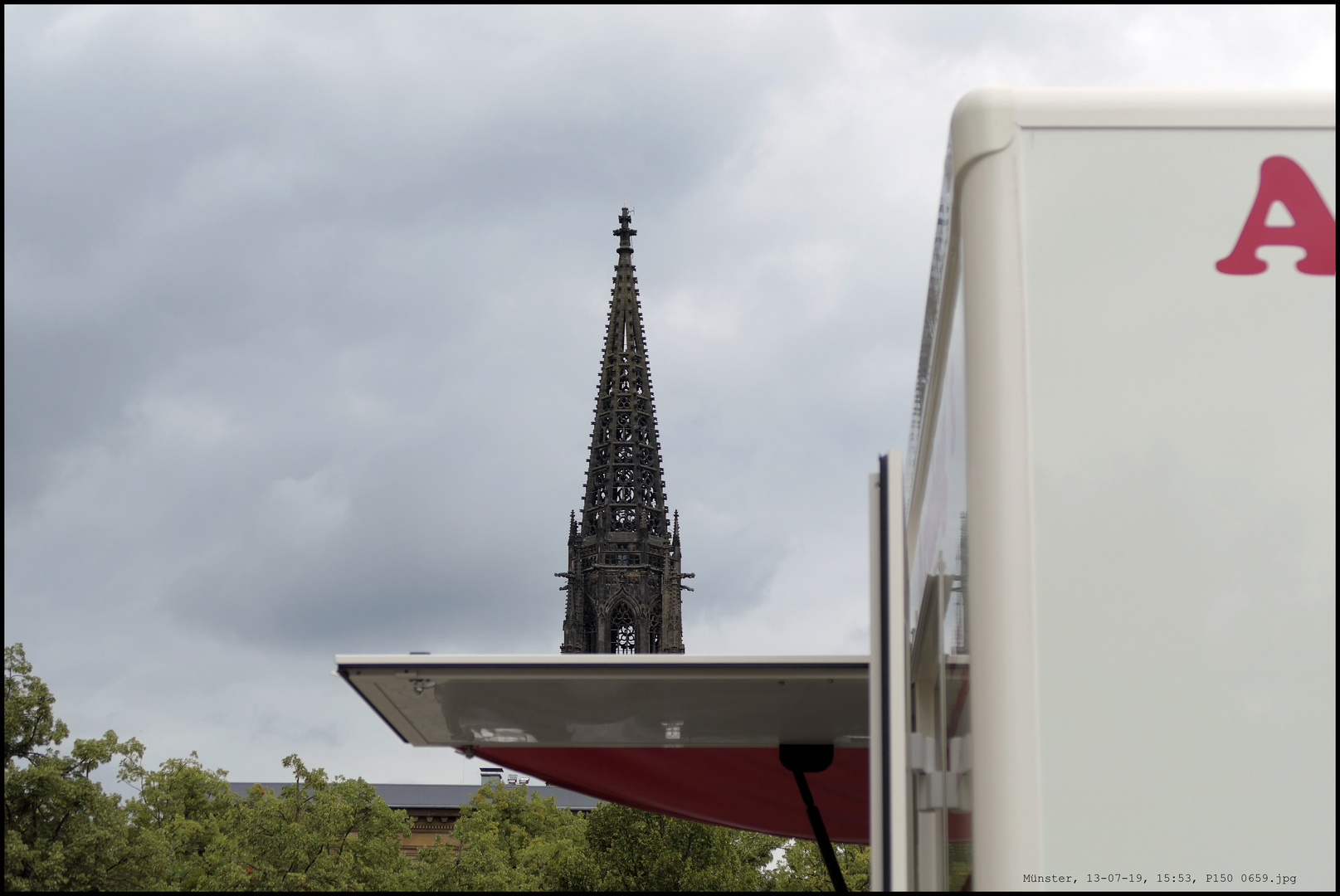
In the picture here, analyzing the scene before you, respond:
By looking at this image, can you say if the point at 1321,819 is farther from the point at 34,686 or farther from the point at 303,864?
the point at 303,864

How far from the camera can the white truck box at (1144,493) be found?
280cm

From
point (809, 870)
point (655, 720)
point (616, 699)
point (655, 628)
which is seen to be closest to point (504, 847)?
point (809, 870)

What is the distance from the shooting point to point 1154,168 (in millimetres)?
3143

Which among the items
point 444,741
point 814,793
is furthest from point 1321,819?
point 814,793

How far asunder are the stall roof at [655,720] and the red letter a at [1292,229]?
3292 millimetres

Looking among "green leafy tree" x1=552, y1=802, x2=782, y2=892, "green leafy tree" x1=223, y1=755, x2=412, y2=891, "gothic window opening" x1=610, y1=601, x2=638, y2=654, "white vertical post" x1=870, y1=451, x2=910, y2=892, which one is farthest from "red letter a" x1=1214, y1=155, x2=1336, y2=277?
"gothic window opening" x1=610, y1=601, x2=638, y2=654

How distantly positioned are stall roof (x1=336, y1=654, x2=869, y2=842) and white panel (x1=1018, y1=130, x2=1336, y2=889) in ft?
9.91

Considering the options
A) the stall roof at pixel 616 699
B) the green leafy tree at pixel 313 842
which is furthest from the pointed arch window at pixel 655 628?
the stall roof at pixel 616 699

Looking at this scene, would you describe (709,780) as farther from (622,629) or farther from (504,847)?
(622,629)

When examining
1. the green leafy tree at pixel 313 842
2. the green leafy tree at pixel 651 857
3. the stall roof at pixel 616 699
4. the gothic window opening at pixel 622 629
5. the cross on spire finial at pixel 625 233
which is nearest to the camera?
the stall roof at pixel 616 699

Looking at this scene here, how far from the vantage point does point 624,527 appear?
74062 mm

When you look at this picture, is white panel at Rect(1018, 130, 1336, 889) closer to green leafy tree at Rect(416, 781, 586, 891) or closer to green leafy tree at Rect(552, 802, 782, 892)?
green leafy tree at Rect(416, 781, 586, 891)

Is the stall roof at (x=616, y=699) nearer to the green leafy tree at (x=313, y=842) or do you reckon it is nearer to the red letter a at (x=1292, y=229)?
the red letter a at (x=1292, y=229)

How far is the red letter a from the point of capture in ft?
10.1
